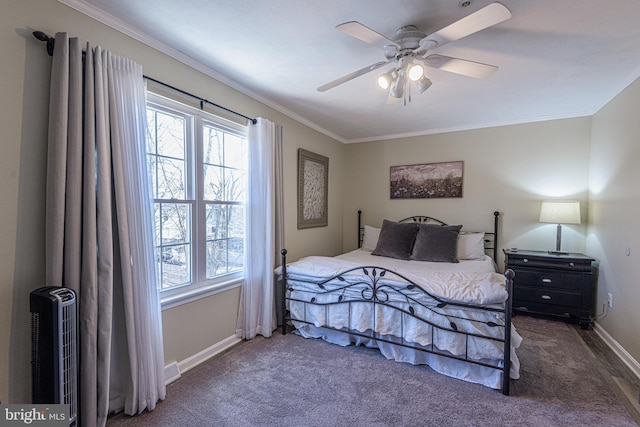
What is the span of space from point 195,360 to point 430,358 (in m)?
1.95

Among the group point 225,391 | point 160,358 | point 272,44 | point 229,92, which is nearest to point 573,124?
point 272,44

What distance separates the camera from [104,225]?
5.46 feet

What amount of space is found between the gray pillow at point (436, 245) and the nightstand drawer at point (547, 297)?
2.79ft

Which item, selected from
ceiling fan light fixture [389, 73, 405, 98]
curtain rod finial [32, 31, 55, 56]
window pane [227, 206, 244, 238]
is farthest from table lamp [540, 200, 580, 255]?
curtain rod finial [32, 31, 55, 56]

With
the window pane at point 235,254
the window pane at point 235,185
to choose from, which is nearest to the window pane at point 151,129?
the window pane at point 235,185

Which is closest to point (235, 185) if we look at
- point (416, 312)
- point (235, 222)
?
point (235, 222)

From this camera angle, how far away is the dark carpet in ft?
5.92

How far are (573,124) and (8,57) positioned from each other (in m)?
5.13

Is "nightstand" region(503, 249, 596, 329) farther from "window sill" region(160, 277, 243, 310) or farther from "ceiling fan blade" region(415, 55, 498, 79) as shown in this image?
"window sill" region(160, 277, 243, 310)

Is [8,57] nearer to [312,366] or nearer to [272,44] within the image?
[272,44]

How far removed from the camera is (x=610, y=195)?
2.94m

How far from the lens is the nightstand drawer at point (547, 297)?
323 cm

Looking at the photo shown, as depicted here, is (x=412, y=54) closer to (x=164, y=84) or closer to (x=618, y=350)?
(x=164, y=84)

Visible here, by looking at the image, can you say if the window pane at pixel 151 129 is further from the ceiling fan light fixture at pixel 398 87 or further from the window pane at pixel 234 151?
the ceiling fan light fixture at pixel 398 87
